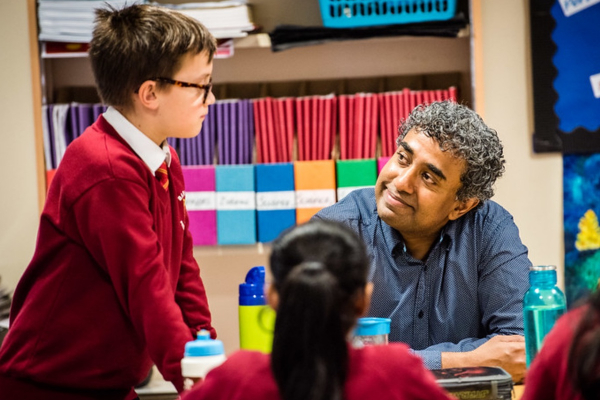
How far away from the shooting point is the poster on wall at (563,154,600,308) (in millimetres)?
2586

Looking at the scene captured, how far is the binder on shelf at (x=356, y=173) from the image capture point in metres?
2.51

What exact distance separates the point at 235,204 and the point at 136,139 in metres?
1.25

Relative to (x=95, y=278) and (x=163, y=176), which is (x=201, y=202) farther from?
(x=95, y=278)

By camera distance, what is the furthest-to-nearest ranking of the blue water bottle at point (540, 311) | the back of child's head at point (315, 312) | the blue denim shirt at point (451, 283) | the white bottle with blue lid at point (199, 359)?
the blue denim shirt at point (451, 283) < the blue water bottle at point (540, 311) < the white bottle with blue lid at point (199, 359) < the back of child's head at point (315, 312)

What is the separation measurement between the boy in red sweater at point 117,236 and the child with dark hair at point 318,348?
12.2 inches

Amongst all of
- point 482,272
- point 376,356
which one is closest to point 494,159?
point 482,272

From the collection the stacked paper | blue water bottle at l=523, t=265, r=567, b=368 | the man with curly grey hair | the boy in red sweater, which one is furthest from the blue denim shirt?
the stacked paper

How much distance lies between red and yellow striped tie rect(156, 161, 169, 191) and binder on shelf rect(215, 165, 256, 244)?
112 cm

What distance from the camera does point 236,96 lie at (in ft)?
9.05

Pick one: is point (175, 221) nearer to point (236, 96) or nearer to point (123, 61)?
point (123, 61)

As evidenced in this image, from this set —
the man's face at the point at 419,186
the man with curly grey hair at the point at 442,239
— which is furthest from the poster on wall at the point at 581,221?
the man's face at the point at 419,186

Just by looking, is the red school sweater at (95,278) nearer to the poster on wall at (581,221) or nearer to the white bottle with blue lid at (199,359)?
the white bottle with blue lid at (199,359)

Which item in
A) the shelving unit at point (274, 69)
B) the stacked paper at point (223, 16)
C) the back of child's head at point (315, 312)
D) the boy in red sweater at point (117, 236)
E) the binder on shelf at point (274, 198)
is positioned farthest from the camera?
the shelving unit at point (274, 69)

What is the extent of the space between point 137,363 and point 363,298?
628 millimetres
